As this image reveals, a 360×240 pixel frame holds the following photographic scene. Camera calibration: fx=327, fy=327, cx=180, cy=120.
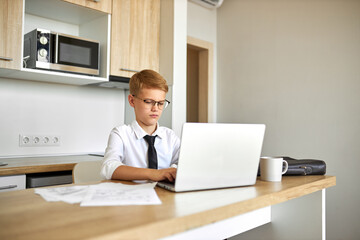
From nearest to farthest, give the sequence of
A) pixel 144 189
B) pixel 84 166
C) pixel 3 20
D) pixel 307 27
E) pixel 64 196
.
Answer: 1. pixel 64 196
2. pixel 144 189
3. pixel 84 166
4. pixel 3 20
5. pixel 307 27

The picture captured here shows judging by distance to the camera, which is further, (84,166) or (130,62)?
(130,62)

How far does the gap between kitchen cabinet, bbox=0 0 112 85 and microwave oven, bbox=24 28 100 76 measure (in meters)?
0.05

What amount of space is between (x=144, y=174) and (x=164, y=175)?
90mm

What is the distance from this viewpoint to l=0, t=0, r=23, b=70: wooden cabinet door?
1985 mm

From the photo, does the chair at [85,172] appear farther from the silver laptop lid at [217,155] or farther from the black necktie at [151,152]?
the silver laptop lid at [217,155]

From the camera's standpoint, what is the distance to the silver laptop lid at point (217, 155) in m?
0.95

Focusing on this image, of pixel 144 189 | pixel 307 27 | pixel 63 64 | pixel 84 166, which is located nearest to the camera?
pixel 144 189

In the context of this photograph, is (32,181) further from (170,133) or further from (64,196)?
(64,196)

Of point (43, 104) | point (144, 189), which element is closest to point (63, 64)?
point (43, 104)

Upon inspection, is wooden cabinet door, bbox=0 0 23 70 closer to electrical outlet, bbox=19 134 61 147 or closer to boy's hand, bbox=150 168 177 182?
electrical outlet, bbox=19 134 61 147

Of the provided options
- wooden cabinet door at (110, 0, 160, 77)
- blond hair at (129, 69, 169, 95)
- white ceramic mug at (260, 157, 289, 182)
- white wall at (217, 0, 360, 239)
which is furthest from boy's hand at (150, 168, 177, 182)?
white wall at (217, 0, 360, 239)

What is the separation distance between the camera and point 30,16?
2.45m

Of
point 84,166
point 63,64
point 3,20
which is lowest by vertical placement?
point 84,166

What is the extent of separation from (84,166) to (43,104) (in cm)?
111
